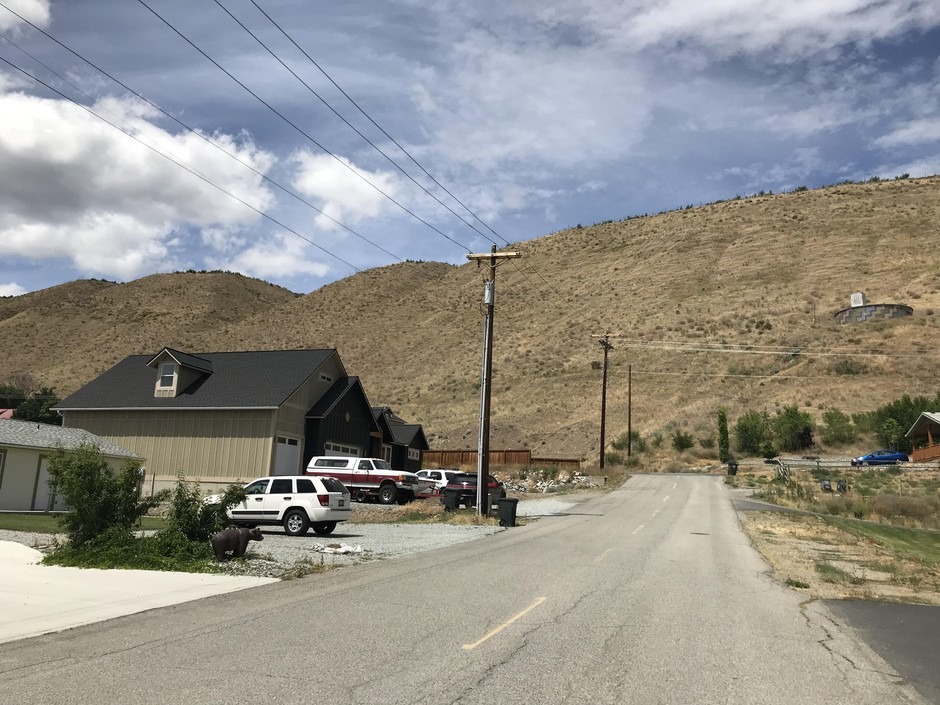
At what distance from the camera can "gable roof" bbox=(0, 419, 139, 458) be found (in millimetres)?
26703

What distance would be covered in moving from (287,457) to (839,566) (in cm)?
2528

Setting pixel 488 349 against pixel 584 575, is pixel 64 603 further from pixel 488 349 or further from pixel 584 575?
pixel 488 349

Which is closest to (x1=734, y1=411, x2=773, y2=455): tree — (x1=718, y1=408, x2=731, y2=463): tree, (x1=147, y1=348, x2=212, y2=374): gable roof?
(x1=718, y1=408, x2=731, y2=463): tree

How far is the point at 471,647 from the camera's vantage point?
743cm

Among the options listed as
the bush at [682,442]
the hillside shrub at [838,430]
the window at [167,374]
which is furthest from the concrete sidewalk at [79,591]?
the hillside shrub at [838,430]

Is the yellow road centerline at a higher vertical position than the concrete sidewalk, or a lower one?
higher

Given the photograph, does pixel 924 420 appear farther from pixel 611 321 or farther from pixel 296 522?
pixel 296 522

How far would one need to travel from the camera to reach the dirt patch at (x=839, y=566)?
12.5m

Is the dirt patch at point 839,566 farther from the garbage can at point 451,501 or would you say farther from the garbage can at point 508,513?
the garbage can at point 451,501

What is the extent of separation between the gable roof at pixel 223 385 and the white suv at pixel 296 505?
13.4 metres

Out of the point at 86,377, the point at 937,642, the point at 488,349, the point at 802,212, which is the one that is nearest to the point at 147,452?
the point at 488,349

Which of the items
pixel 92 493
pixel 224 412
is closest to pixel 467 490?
Result: pixel 224 412

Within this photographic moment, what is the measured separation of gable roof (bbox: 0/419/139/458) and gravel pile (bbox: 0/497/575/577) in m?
9.29

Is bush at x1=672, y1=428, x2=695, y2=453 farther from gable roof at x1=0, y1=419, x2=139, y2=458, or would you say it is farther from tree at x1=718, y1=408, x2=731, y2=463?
gable roof at x1=0, y1=419, x2=139, y2=458
